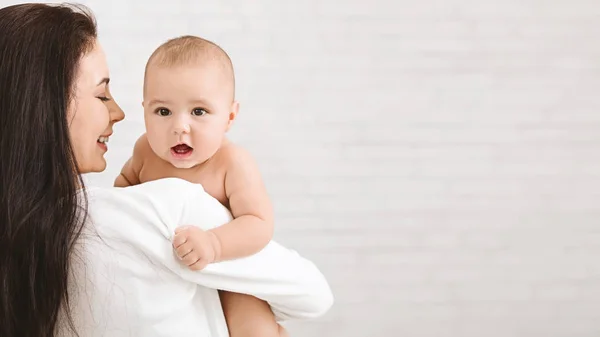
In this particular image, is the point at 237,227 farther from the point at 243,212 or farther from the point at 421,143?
the point at 421,143

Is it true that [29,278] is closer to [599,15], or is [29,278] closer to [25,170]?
[25,170]

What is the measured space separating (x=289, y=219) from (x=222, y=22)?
0.75 m

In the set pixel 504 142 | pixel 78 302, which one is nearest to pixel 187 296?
pixel 78 302

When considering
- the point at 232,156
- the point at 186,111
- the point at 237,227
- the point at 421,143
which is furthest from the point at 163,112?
the point at 421,143

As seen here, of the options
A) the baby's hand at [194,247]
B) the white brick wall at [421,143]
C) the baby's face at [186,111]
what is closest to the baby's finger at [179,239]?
A: the baby's hand at [194,247]

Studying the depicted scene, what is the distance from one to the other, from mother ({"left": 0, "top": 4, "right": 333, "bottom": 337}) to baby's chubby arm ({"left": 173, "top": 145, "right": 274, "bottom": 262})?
32 millimetres

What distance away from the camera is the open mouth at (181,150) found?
1.67m

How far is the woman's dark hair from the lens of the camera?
138 cm

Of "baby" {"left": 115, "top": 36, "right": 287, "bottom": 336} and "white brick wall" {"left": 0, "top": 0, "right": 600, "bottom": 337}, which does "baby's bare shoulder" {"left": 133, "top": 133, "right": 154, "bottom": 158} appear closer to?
"baby" {"left": 115, "top": 36, "right": 287, "bottom": 336}

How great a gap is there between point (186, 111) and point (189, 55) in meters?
0.10

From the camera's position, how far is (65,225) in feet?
4.51

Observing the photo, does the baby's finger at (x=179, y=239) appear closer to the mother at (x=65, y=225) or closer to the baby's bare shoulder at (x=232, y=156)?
the mother at (x=65, y=225)

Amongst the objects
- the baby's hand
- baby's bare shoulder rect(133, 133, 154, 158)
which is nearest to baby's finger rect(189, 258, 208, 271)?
the baby's hand

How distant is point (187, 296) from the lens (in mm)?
1436
